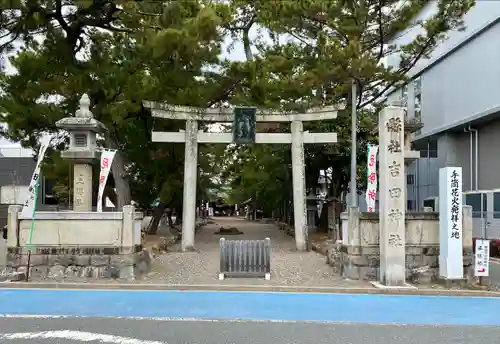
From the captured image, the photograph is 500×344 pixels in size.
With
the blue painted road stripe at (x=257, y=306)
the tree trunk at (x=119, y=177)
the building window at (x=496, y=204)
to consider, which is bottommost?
the blue painted road stripe at (x=257, y=306)

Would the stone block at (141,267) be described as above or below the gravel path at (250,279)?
above

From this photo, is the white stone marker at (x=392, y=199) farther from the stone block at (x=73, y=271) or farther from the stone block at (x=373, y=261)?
the stone block at (x=73, y=271)

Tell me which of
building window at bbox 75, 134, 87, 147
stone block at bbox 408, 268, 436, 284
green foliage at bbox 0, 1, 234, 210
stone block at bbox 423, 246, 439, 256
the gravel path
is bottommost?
the gravel path

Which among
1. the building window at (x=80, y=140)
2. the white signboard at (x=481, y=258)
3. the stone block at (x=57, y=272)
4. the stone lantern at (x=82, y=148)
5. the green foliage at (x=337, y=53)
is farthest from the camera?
the green foliage at (x=337, y=53)

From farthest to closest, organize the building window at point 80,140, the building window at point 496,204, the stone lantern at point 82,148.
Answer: the building window at point 496,204 → the building window at point 80,140 → the stone lantern at point 82,148

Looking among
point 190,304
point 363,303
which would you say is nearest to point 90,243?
point 190,304

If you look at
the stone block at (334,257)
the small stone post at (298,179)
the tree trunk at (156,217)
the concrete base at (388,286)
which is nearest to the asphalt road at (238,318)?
the concrete base at (388,286)

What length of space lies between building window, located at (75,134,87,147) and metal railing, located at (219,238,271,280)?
537cm

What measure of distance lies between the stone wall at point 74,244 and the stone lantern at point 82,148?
2802mm

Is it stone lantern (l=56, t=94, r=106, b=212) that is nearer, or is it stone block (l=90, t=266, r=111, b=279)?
stone block (l=90, t=266, r=111, b=279)

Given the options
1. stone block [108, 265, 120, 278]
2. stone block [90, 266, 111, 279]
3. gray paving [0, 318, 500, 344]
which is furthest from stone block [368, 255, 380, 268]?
stone block [90, 266, 111, 279]

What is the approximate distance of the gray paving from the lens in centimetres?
720

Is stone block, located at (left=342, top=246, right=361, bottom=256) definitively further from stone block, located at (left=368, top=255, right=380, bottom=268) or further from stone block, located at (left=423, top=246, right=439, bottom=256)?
stone block, located at (left=423, top=246, right=439, bottom=256)

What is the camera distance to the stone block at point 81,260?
12695mm
